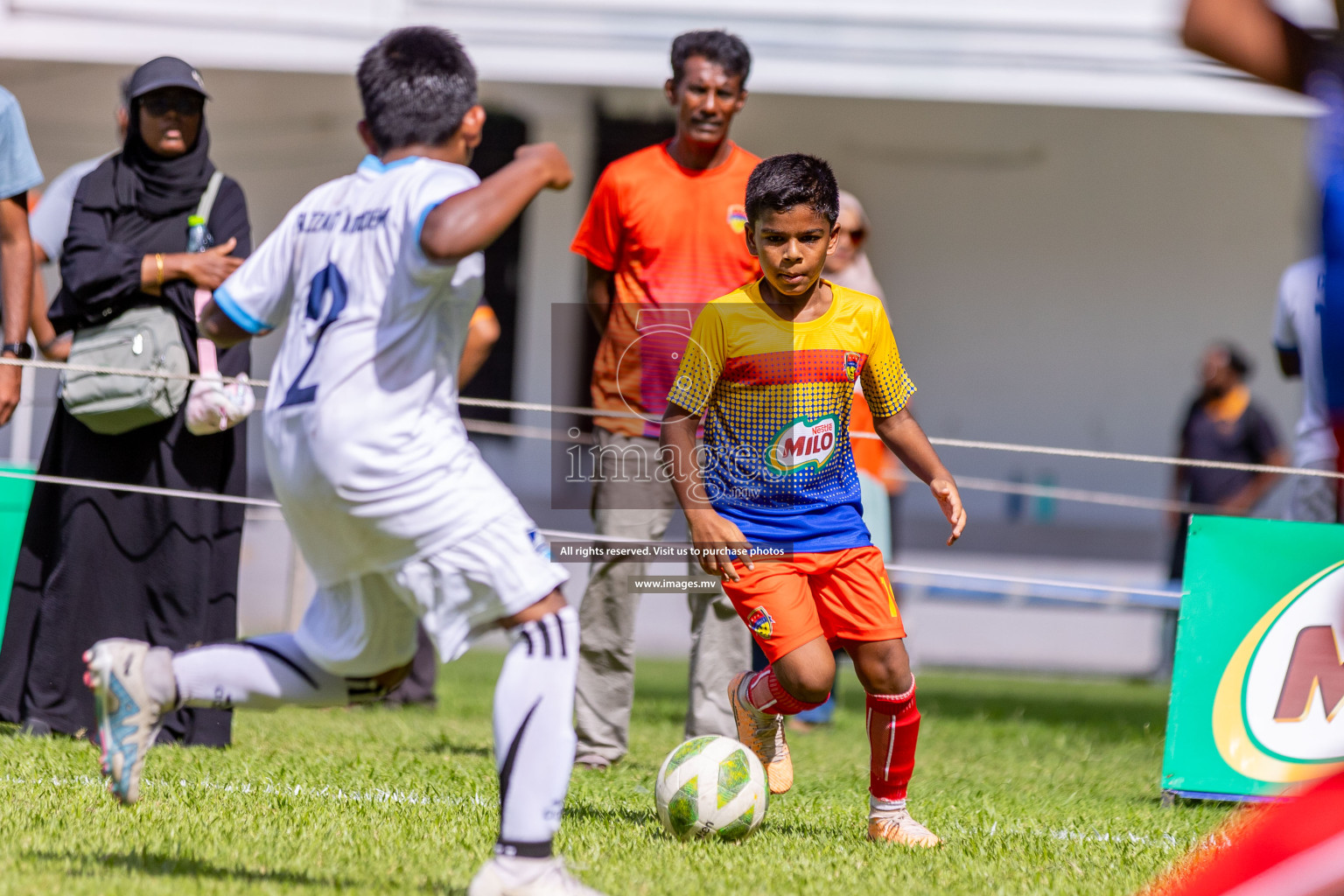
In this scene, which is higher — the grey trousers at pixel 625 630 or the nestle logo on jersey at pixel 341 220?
the nestle logo on jersey at pixel 341 220

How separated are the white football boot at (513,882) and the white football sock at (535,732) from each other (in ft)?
0.07

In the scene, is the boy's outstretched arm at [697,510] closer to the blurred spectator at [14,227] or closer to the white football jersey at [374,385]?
the white football jersey at [374,385]

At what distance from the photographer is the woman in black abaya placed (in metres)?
5.50

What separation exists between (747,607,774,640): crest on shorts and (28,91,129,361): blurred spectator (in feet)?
9.94

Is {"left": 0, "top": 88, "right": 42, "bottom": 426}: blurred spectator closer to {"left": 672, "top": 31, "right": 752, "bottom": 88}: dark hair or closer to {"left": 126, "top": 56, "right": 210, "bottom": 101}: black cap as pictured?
{"left": 126, "top": 56, "right": 210, "bottom": 101}: black cap

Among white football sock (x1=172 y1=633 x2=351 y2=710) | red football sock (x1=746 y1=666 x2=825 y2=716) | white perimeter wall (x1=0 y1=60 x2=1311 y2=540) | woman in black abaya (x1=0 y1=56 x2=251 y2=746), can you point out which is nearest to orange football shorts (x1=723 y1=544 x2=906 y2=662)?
red football sock (x1=746 y1=666 x2=825 y2=716)

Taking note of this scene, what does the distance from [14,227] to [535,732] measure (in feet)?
11.6

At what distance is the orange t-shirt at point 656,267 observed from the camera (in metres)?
5.67

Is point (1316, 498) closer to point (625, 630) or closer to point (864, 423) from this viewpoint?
point (864, 423)

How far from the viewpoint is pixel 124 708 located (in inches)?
123

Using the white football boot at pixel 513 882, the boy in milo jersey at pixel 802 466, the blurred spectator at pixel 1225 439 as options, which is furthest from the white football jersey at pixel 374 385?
the blurred spectator at pixel 1225 439

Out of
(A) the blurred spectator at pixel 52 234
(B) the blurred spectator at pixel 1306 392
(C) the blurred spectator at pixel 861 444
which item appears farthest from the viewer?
(C) the blurred spectator at pixel 861 444

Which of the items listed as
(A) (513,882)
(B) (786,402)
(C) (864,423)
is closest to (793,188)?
(B) (786,402)

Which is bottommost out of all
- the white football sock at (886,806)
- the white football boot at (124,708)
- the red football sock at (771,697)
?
the white football sock at (886,806)
